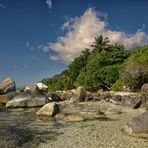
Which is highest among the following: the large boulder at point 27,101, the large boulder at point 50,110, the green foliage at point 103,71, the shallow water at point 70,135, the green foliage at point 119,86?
the green foliage at point 103,71

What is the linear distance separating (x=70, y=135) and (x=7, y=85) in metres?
26.7

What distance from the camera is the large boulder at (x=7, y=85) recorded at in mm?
39312

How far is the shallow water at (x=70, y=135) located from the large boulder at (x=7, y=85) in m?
20.3

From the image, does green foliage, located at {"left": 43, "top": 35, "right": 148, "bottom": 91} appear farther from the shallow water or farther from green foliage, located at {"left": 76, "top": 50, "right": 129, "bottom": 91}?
the shallow water

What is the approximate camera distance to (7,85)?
40.3 meters

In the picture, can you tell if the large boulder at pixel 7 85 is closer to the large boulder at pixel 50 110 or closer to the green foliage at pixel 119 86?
the large boulder at pixel 50 110

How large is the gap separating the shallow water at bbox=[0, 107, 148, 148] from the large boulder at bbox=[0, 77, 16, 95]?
20.3 metres

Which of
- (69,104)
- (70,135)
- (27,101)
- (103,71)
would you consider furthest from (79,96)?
(103,71)

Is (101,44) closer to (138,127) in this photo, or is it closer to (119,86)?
(119,86)

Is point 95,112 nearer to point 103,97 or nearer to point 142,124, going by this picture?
point 142,124

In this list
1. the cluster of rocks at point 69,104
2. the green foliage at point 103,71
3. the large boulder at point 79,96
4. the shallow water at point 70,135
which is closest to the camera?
the shallow water at point 70,135

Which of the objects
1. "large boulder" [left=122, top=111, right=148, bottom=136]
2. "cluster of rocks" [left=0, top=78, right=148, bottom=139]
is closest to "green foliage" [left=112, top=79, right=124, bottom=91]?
"cluster of rocks" [left=0, top=78, right=148, bottom=139]

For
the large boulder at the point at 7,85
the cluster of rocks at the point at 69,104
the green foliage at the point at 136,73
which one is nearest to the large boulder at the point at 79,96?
the cluster of rocks at the point at 69,104

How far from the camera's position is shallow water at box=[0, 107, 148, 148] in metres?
13.1
